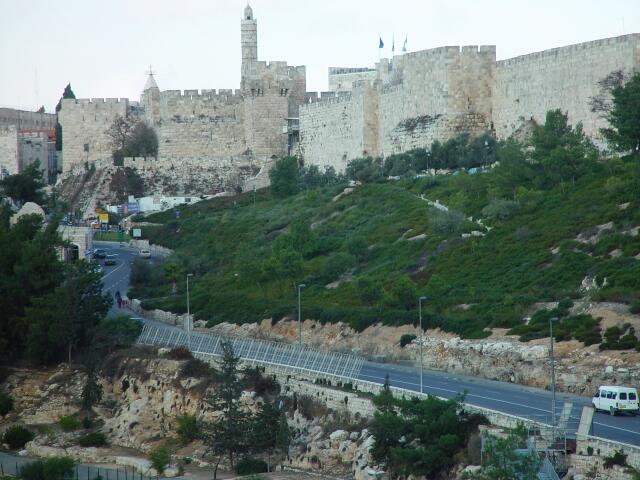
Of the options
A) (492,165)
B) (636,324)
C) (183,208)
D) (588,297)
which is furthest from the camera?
(183,208)

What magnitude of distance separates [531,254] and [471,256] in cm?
249

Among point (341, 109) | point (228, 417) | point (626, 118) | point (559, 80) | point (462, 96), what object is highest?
point (559, 80)

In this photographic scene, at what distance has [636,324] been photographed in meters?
35.9

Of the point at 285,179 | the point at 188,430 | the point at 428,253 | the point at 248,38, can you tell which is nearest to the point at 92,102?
the point at 248,38

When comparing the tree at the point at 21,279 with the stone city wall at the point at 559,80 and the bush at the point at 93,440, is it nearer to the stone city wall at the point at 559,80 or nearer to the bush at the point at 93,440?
the bush at the point at 93,440

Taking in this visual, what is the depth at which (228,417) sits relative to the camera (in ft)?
120

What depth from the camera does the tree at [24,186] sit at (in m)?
66.6

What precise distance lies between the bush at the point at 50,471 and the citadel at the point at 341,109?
21.4 meters

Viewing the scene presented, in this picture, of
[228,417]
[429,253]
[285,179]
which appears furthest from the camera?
[285,179]

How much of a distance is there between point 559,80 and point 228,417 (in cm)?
2017

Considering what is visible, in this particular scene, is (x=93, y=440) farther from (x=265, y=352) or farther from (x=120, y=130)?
(x=120, y=130)

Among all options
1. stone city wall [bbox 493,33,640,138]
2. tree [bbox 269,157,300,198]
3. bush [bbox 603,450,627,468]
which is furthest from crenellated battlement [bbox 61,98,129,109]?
bush [bbox 603,450,627,468]

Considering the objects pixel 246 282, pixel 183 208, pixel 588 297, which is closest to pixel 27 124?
pixel 183 208

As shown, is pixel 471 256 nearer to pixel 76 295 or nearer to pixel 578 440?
pixel 76 295
